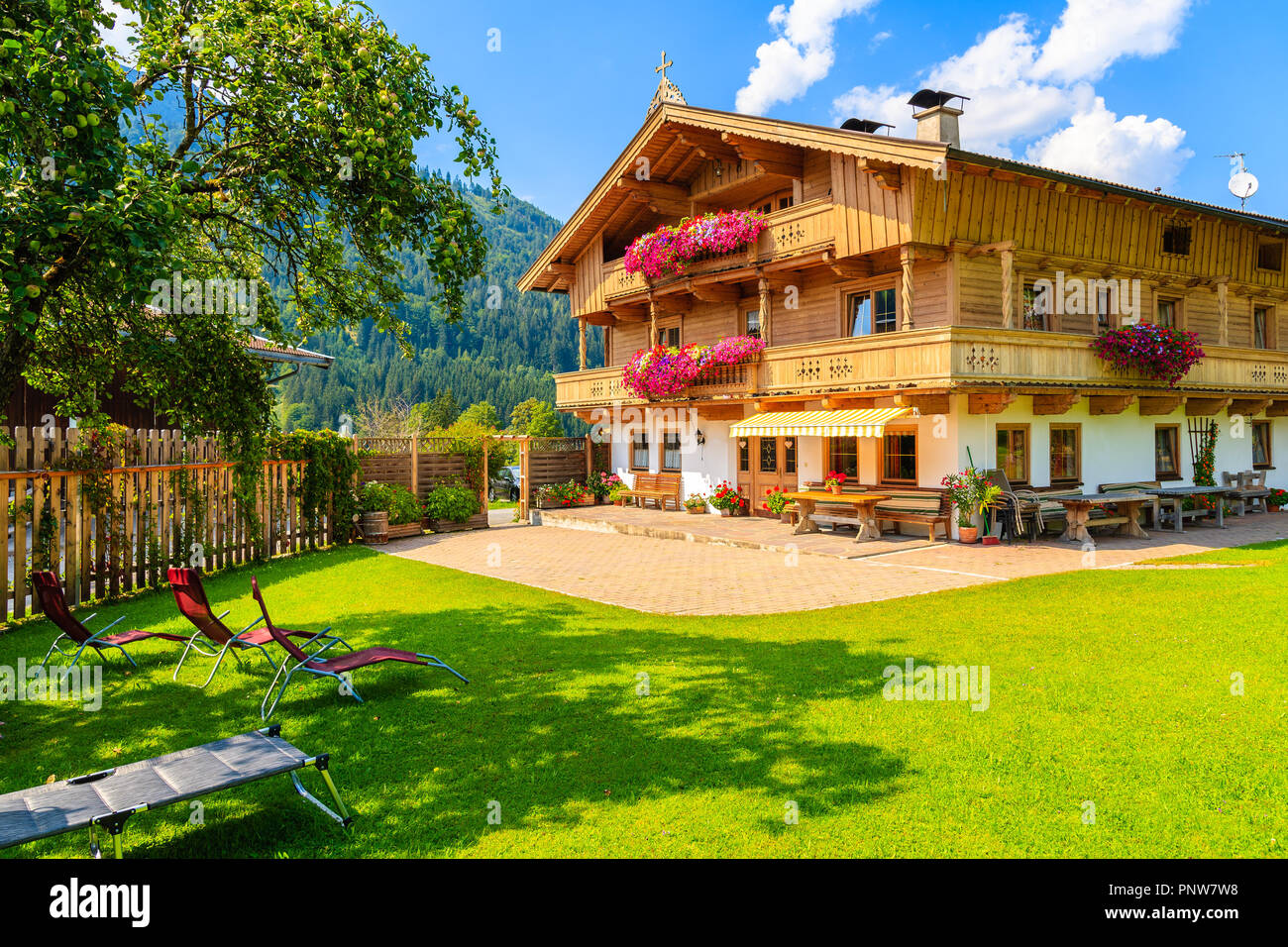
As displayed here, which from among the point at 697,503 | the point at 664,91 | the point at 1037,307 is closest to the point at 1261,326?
the point at 1037,307

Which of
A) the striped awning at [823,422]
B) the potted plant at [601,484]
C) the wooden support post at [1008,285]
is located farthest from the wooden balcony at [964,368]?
the potted plant at [601,484]

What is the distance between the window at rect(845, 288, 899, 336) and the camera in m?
18.8

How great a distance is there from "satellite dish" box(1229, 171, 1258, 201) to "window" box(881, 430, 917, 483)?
15.8 metres

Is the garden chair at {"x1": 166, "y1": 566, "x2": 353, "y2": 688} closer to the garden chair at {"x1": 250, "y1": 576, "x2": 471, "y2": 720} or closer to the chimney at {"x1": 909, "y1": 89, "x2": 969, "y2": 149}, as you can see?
the garden chair at {"x1": 250, "y1": 576, "x2": 471, "y2": 720}

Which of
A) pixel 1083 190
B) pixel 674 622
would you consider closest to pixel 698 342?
pixel 1083 190

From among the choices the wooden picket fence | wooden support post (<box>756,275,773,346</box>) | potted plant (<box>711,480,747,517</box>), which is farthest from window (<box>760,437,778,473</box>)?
the wooden picket fence

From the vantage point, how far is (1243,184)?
947 inches

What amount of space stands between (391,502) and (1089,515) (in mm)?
16249

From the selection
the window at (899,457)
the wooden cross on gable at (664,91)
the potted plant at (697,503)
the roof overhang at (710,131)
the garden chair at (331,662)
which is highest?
the wooden cross on gable at (664,91)

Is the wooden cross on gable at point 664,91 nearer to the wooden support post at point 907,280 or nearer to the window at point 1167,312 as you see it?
the wooden support post at point 907,280

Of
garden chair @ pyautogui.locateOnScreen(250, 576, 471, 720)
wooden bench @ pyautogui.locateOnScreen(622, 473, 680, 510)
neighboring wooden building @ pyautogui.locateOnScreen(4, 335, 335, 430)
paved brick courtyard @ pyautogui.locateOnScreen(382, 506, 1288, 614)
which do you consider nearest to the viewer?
garden chair @ pyautogui.locateOnScreen(250, 576, 471, 720)

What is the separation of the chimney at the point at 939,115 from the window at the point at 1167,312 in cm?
797

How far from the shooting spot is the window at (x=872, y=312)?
18.8m
